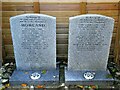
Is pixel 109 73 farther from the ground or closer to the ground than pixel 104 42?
closer to the ground

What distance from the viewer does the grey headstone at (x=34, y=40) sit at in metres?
2.36

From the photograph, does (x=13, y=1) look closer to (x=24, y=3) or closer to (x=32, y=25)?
(x=24, y=3)

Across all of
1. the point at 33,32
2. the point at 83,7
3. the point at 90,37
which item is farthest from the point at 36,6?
the point at 90,37

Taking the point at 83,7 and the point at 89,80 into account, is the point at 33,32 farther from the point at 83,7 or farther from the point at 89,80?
the point at 89,80

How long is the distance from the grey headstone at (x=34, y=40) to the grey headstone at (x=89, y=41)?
27 centimetres

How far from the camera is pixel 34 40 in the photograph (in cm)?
246

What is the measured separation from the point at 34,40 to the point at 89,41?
2.45 ft

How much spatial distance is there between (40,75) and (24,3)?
3.54 ft

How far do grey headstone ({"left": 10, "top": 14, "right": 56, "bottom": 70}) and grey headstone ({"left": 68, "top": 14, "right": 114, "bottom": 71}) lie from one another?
10.5 inches

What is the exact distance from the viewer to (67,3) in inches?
105

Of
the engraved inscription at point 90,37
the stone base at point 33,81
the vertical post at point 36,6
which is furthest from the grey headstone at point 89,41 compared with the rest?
the vertical post at point 36,6

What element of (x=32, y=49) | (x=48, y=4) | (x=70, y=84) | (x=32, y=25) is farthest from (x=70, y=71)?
(x=48, y=4)

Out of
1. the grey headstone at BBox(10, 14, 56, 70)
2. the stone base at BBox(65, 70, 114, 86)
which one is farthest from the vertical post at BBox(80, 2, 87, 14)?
the stone base at BBox(65, 70, 114, 86)

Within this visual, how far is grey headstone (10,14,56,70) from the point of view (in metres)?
2.36
